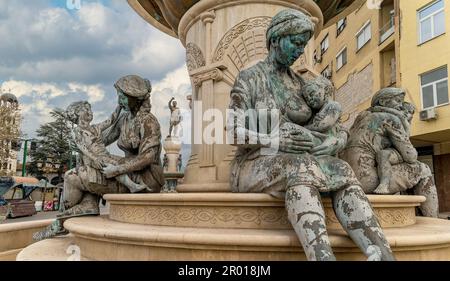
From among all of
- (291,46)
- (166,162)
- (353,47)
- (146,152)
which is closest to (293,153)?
(291,46)

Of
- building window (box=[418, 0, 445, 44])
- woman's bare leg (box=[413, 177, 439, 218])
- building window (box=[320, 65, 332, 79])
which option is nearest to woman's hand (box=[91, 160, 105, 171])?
woman's bare leg (box=[413, 177, 439, 218])

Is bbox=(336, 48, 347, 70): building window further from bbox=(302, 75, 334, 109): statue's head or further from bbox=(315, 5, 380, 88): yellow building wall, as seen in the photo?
A: bbox=(302, 75, 334, 109): statue's head

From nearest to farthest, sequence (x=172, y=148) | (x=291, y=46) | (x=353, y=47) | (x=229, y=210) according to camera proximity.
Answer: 1. (x=229, y=210)
2. (x=291, y=46)
3. (x=172, y=148)
4. (x=353, y=47)

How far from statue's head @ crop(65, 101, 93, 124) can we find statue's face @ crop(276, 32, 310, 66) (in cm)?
222

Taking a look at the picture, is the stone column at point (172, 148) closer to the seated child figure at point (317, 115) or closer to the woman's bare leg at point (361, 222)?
the seated child figure at point (317, 115)

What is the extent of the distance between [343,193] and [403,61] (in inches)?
713

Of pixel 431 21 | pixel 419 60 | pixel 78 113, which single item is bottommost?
pixel 78 113

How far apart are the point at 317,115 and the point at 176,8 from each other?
3.53m

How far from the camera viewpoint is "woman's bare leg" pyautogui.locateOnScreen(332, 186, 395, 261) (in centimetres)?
219

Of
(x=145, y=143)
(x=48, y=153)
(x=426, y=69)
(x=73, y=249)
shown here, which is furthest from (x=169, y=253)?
(x=48, y=153)

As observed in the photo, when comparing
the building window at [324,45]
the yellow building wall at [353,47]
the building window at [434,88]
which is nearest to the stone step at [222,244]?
the building window at [434,88]

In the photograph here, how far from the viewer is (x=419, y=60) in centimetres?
1742

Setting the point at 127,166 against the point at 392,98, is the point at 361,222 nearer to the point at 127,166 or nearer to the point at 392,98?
the point at 392,98
